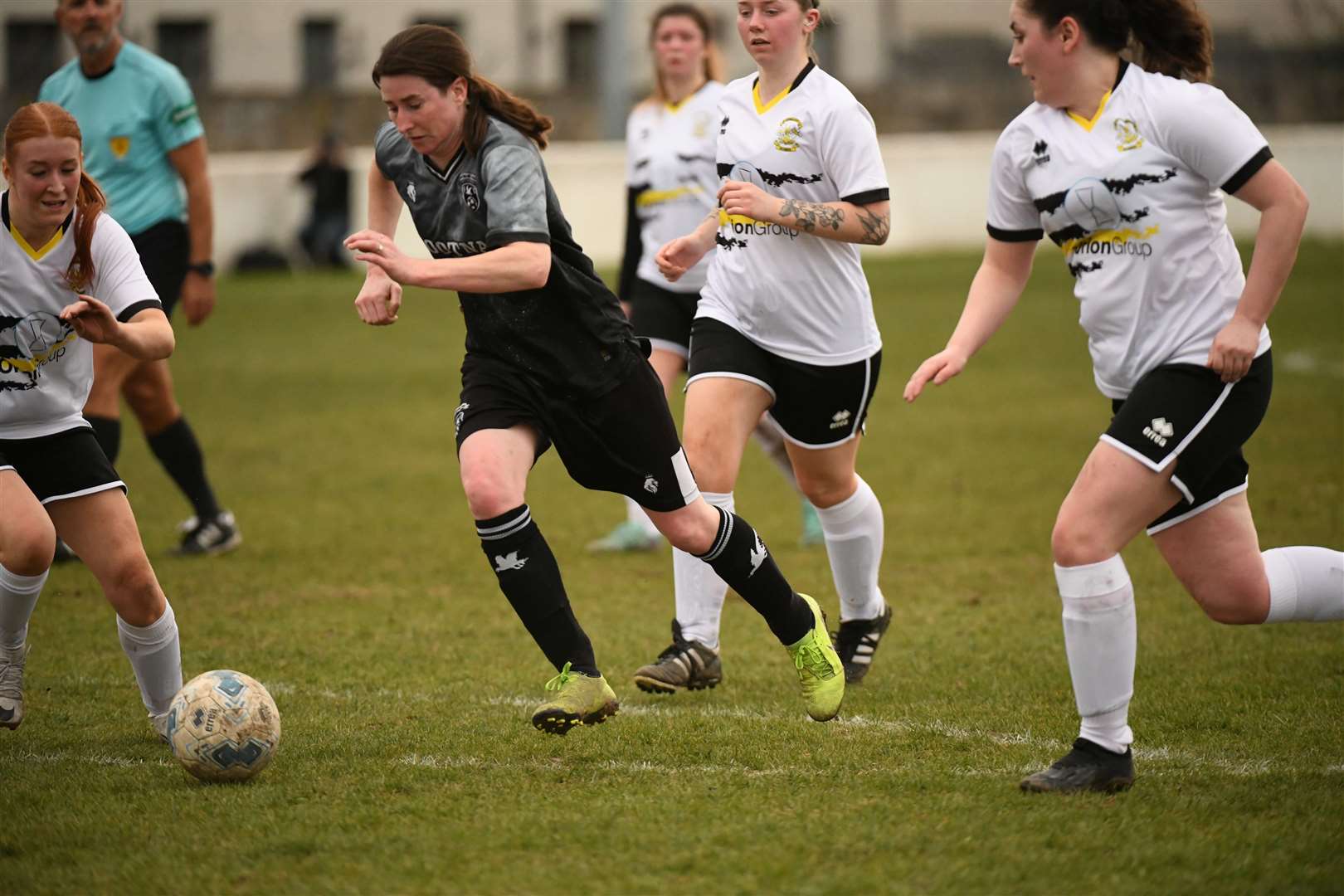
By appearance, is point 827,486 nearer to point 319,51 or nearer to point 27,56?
point 27,56

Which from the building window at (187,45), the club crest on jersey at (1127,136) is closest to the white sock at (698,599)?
the club crest on jersey at (1127,136)

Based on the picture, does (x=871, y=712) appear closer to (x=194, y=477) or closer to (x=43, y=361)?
(x=43, y=361)

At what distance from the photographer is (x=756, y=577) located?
16.7 feet

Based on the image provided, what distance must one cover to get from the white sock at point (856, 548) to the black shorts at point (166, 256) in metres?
3.72

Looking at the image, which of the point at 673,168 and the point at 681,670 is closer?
the point at 681,670

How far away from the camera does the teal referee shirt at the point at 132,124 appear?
7816 millimetres

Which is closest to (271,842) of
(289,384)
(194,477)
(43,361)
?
(43,361)

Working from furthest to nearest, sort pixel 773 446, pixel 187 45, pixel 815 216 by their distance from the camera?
pixel 187 45 → pixel 773 446 → pixel 815 216

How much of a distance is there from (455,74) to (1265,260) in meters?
2.21

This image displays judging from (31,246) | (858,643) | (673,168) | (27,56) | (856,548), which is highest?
(31,246)

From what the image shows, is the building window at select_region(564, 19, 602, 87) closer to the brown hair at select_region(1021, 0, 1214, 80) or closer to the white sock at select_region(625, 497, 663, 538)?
the white sock at select_region(625, 497, 663, 538)

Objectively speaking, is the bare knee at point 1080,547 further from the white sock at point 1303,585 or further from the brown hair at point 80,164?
the brown hair at point 80,164

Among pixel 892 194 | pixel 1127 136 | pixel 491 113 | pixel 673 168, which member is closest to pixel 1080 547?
pixel 1127 136

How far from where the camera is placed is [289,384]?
1547 centimetres
